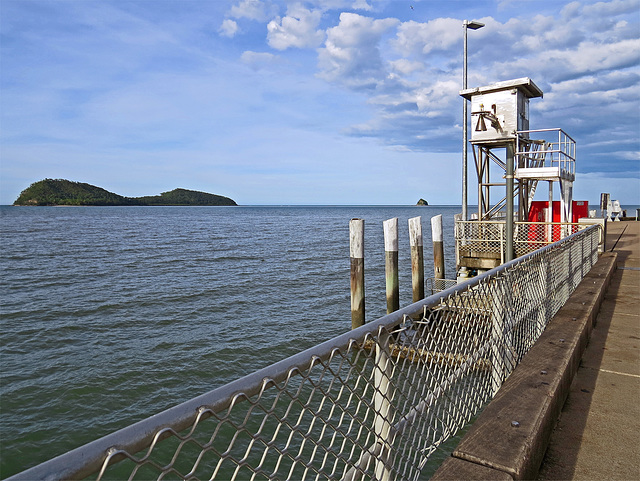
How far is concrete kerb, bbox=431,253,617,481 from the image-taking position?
87.2 inches

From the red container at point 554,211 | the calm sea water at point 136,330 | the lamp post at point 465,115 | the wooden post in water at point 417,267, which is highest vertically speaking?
the lamp post at point 465,115

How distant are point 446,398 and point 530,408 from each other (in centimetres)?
52

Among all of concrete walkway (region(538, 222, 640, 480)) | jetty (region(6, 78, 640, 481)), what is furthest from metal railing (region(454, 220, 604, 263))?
concrete walkway (region(538, 222, 640, 480))

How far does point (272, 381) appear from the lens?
1.43 m

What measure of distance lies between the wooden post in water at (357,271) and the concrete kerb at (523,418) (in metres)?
7.07

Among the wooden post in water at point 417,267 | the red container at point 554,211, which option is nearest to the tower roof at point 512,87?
the red container at point 554,211

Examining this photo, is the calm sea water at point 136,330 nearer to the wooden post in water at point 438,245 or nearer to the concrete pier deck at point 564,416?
the wooden post in water at point 438,245

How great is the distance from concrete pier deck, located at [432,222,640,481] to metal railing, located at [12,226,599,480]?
282mm

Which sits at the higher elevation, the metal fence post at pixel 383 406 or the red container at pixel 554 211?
the red container at pixel 554 211

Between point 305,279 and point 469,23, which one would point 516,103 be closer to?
point 469,23

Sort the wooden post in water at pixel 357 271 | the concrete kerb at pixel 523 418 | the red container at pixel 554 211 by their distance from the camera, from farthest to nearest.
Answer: the red container at pixel 554 211
the wooden post in water at pixel 357 271
the concrete kerb at pixel 523 418

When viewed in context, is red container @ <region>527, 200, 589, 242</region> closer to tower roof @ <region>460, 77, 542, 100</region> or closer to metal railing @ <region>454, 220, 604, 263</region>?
metal railing @ <region>454, 220, 604, 263</region>

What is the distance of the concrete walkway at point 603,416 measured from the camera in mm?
2578

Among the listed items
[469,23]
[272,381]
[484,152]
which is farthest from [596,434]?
[469,23]
